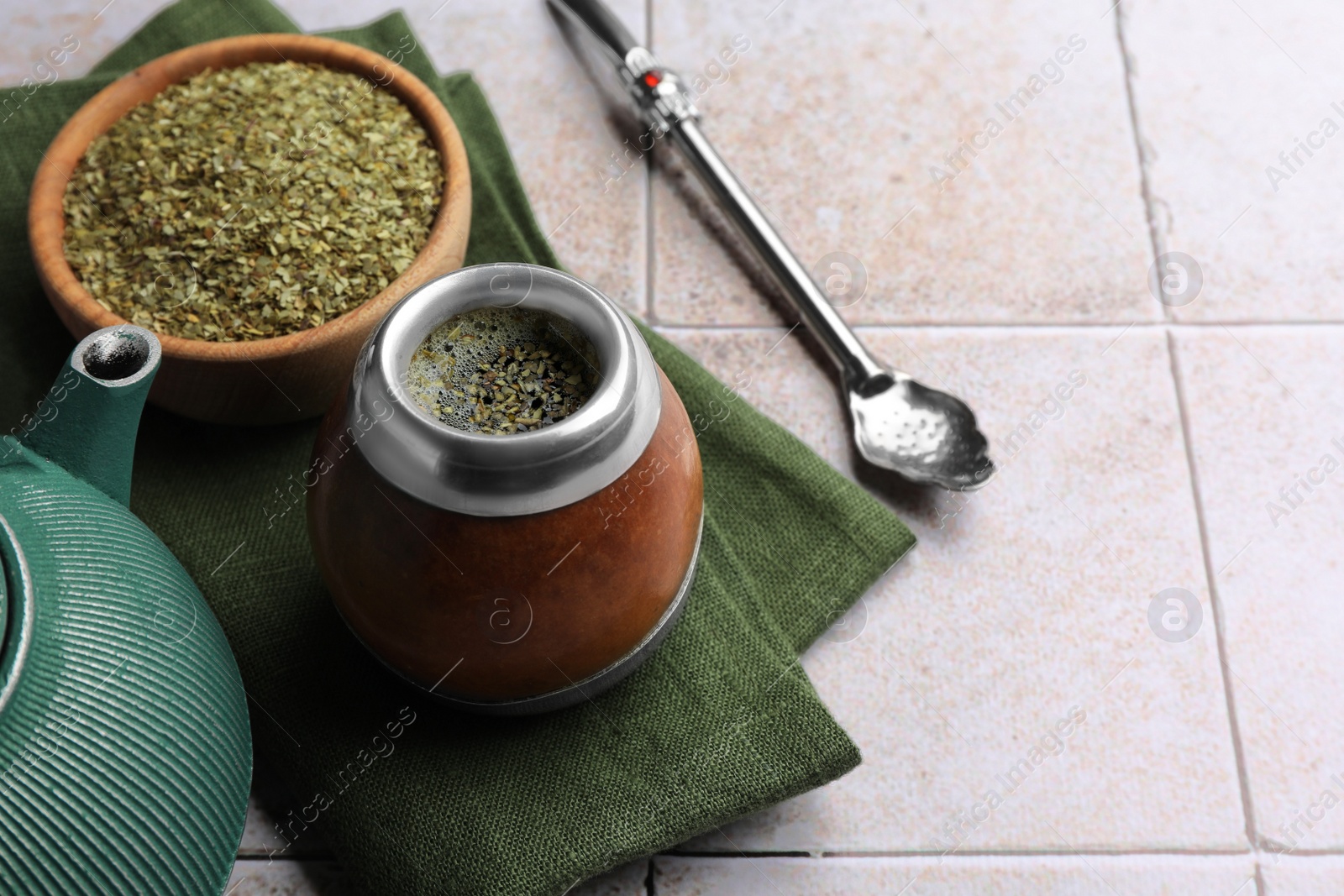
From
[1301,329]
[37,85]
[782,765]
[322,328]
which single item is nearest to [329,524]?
[322,328]

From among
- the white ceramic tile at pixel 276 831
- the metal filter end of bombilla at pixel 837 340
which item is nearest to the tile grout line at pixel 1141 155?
the metal filter end of bombilla at pixel 837 340

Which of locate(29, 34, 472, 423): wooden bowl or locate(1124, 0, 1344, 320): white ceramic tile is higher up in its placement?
locate(29, 34, 472, 423): wooden bowl

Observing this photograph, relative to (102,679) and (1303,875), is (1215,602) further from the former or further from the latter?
(102,679)

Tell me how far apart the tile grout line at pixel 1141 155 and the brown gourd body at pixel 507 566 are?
0.63m

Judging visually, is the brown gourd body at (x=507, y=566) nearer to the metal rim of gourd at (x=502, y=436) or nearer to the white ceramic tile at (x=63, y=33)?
the metal rim of gourd at (x=502, y=436)

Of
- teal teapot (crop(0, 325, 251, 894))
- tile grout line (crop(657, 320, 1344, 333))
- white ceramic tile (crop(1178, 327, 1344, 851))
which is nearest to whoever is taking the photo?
teal teapot (crop(0, 325, 251, 894))

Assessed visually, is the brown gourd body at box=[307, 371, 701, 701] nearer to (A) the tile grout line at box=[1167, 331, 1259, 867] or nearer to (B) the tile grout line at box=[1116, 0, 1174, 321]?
(A) the tile grout line at box=[1167, 331, 1259, 867]

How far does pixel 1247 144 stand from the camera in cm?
117

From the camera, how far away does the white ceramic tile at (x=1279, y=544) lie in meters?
0.85

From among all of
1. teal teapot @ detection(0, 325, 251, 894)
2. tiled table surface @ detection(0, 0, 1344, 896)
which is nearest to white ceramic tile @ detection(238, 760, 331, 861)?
tiled table surface @ detection(0, 0, 1344, 896)

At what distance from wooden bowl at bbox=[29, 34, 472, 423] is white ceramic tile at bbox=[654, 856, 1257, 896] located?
43 cm

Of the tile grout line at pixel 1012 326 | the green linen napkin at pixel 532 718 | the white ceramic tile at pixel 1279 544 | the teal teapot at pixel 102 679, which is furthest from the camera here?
the tile grout line at pixel 1012 326

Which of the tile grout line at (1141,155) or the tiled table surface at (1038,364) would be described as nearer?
the tiled table surface at (1038,364)

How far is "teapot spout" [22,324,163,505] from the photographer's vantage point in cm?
64
